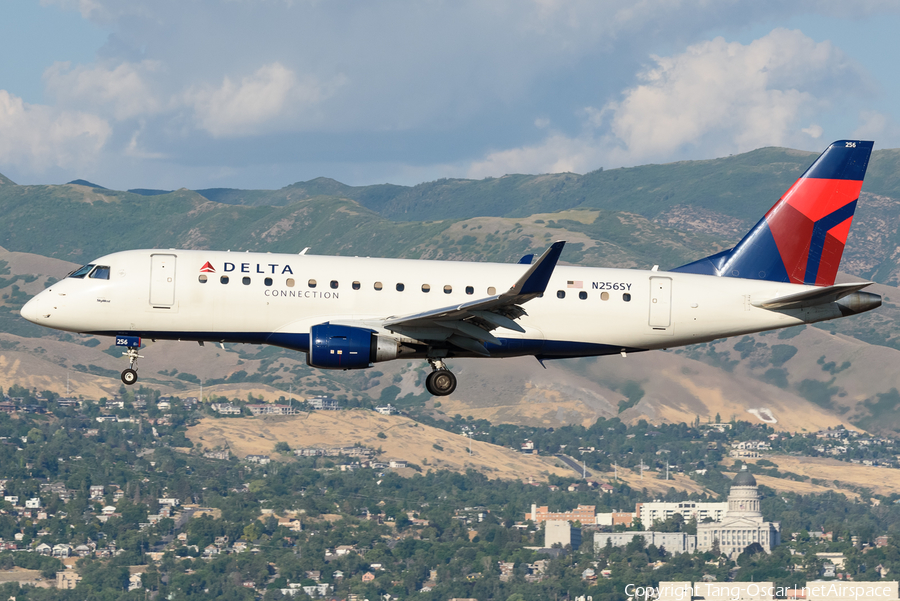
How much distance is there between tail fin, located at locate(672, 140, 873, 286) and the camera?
56094 mm

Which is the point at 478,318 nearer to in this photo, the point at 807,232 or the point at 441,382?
the point at 441,382

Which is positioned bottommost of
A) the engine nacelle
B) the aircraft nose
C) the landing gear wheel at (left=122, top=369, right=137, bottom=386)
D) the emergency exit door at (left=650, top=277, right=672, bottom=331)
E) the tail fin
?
the landing gear wheel at (left=122, top=369, right=137, bottom=386)

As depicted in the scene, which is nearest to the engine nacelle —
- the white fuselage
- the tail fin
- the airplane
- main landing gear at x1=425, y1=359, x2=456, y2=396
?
the airplane

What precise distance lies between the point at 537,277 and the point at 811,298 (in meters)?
13.3

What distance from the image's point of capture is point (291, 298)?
49688 millimetres

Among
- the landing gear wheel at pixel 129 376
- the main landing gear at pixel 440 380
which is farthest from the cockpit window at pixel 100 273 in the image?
the main landing gear at pixel 440 380

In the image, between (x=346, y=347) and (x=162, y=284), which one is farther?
(x=162, y=284)

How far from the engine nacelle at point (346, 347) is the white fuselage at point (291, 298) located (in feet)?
1.84

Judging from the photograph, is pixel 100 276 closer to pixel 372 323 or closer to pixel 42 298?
pixel 42 298

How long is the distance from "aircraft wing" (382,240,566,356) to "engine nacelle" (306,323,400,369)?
74 centimetres

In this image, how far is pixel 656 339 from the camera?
52.9 m

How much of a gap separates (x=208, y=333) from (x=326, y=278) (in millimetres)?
5105

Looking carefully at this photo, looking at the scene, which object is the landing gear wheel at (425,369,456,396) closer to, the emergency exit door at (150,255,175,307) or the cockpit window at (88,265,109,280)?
the emergency exit door at (150,255,175,307)

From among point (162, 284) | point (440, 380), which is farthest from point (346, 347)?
point (162, 284)
